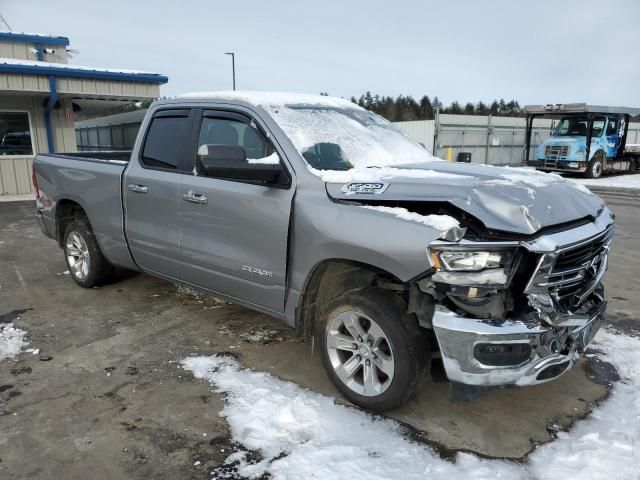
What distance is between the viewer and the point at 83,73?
42.1 feet

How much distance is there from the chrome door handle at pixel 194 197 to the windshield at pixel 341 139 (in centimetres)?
83

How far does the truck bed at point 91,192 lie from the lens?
4.83 metres

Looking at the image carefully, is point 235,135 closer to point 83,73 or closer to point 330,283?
point 330,283

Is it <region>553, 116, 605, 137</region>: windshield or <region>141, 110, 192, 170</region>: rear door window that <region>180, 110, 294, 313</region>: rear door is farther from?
<region>553, 116, 605, 137</region>: windshield

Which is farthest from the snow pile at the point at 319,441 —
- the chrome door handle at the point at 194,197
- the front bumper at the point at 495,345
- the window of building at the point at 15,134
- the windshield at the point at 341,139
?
the window of building at the point at 15,134

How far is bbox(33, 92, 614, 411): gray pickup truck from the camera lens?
2.66 metres

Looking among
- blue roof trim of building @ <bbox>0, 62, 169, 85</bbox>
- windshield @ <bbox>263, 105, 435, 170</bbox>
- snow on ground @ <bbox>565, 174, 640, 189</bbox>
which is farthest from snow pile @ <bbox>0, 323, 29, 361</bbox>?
snow on ground @ <bbox>565, 174, 640, 189</bbox>

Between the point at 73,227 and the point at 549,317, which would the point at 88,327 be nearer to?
the point at 73,227

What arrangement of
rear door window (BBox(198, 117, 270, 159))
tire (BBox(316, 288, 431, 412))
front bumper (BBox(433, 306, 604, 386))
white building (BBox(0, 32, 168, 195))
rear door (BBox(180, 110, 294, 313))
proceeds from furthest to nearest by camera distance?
white building (BBox(0, 32, 168, 195)), rear door window (BBox(198, 117, 270, 159)), rear door (BBox(180, 110, 294, 313)), tire (BBox(316, 288, 431, 412)), front bumper (BBox(433, 306, 604, 386))

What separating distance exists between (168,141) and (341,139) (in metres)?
1.58

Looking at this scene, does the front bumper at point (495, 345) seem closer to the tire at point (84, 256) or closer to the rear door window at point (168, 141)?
the rear door window at point (168, 141)

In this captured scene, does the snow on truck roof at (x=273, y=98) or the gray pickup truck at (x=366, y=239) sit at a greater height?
the snow on truck roof at (x=273, y=98)

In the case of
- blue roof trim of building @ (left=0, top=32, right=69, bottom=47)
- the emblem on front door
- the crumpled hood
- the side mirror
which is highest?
blue roof trim of building @ (left=0, top=32, right=69, bottom=47)

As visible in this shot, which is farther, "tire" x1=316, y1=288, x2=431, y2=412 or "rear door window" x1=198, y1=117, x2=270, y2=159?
"rear door window" x1=198, y1=117, x2=270, y2=159
